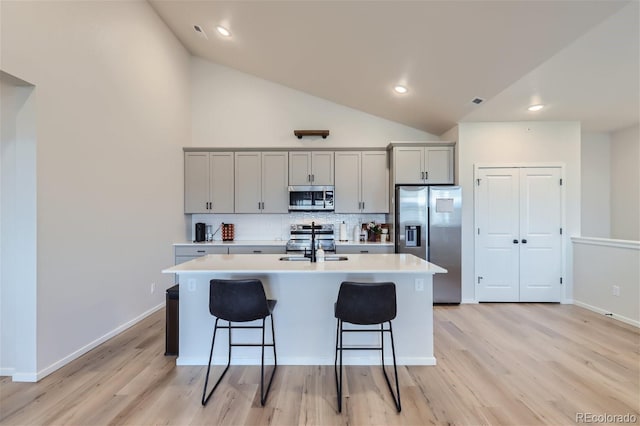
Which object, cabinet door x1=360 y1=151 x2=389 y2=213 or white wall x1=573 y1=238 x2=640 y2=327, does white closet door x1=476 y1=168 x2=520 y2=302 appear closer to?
white wall x1=573 y1=238 x2=640 y2=327

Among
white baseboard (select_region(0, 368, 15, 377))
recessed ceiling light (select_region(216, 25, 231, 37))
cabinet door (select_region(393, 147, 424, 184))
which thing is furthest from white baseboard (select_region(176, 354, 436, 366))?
recessed ceiling light (select_region(216, 25, 231, 37))

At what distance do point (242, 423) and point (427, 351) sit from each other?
1640 millimetres

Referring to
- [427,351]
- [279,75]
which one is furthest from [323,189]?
[427,351]

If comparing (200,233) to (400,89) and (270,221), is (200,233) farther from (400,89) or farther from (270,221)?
(400,89)

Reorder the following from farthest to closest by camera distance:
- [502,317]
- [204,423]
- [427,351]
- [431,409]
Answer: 1. [502,317]
2. [427,351]
3. [431,409]
4. [204,423]

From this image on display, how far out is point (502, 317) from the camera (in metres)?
3.67

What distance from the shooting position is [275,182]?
4695mm

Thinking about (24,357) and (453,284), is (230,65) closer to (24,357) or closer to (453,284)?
(24,357)

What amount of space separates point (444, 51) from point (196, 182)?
3925 millimetres

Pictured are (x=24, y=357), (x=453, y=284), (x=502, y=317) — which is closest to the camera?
(x=24, y=357)

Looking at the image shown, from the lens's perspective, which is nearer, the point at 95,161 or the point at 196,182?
the point at 95,161

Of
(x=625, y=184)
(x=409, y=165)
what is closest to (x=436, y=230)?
(x=409, y=165)

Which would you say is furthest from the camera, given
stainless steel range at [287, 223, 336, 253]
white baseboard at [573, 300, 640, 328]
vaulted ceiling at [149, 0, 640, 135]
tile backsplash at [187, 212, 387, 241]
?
tile backsplash at [187, 212, 387, 241]

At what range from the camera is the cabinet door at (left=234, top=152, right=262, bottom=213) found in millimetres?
4699
